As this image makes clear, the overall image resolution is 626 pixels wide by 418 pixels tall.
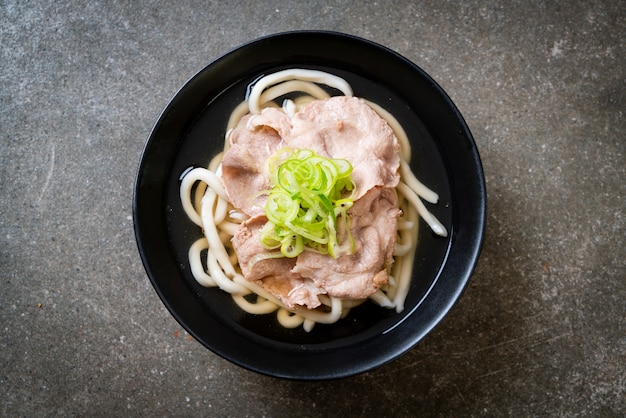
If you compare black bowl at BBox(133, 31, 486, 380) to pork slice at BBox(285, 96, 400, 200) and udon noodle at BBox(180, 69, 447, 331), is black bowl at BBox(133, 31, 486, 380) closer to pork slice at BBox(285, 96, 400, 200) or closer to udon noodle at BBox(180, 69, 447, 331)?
udon noodle at BBox(180, 69, 447, 331)

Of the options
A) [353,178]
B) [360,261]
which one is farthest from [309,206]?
[360,261]

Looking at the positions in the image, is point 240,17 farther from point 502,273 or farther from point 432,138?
point 502,273

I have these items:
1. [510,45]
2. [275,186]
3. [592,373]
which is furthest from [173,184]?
[592,373]

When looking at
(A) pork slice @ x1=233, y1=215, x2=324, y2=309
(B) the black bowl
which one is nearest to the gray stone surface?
(B) the black bowl

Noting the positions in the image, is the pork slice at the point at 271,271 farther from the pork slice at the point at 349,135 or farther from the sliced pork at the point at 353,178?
the pork slice at the point at 349,135

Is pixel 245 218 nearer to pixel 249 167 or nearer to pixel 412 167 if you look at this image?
pixel 249 167

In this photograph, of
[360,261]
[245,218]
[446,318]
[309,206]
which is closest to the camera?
[309,206]

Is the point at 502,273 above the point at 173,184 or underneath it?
underneath
